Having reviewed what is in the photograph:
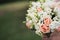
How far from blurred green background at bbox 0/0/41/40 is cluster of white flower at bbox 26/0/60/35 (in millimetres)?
1564

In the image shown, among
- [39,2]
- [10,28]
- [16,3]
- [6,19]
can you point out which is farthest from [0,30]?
[39,2]

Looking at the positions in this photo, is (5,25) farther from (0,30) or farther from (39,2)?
(39,2)

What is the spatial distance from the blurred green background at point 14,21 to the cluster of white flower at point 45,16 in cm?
156

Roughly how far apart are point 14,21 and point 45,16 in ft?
8.42

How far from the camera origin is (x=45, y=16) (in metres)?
1.53

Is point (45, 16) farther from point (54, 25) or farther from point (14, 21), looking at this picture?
point (14, 21)

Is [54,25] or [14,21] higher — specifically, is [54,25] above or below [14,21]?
above

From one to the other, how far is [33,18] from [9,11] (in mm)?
2986

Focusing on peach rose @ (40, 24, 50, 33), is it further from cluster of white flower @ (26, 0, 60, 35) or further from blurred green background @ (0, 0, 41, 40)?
blurred green background @ (0, 0, 41, 40)

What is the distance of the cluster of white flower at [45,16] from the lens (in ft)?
4.87

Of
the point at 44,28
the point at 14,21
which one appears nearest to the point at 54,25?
the point at 44,28

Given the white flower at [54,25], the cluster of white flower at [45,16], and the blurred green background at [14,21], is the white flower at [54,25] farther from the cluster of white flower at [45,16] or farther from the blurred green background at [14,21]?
the blurred green background at [14,21]

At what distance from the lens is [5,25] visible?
409cm

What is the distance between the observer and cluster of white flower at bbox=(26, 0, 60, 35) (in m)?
1.49
